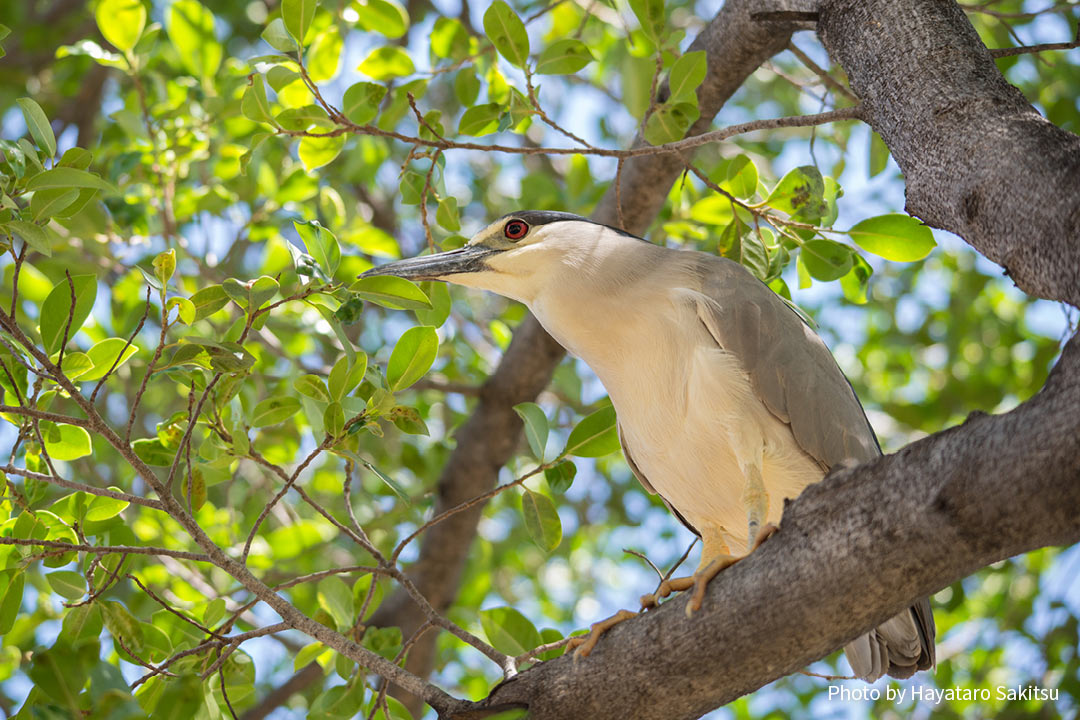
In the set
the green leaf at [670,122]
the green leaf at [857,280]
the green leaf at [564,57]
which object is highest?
the green leaf at [564,57]

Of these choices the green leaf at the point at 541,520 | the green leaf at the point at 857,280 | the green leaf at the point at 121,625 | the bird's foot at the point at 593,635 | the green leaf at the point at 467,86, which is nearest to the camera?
the bird's foot at the point at 593,635

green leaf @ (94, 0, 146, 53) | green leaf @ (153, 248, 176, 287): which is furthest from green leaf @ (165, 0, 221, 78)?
green leaf @ (153, 248, 176, 287)

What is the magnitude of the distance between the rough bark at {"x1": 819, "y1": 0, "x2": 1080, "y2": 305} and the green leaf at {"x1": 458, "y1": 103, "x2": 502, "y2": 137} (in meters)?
0.97

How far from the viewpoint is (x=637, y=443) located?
276 centimetres

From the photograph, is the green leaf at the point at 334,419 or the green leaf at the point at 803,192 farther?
the green leaf at the point at 803,192

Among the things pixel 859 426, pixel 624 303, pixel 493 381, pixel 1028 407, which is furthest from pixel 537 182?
pixel 1028 407

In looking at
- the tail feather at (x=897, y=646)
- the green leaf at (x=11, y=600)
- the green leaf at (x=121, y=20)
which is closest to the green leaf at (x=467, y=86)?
the green leaf at (x=121, y=20)

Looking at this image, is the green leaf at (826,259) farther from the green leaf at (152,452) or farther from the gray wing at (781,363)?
the green leaf at (152,452)

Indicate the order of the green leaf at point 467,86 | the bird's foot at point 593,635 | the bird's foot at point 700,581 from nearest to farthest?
the bird's foot at point 700,581, the bird's foot at point 593,635, the green leaf at point 467,86

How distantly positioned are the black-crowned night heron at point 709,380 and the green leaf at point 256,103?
1.81 feet

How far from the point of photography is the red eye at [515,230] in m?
3.05

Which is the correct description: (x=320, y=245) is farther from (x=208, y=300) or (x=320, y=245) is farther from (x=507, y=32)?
(x=507, y=32)

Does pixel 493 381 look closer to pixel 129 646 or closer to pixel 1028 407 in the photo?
pixel 129 646

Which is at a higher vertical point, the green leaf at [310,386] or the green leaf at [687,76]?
the green leaf at [687,76]
